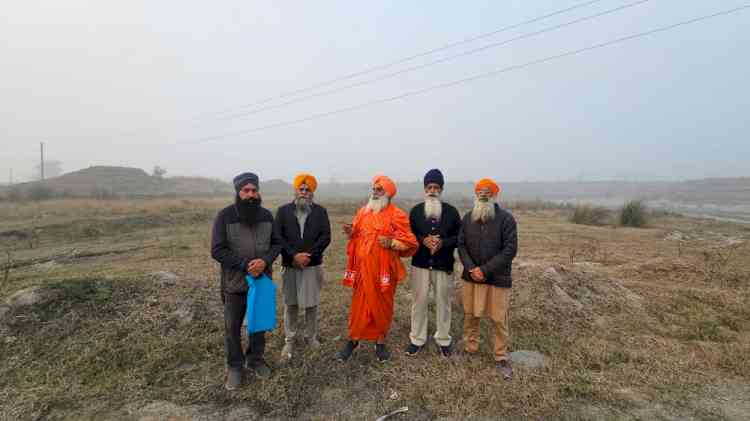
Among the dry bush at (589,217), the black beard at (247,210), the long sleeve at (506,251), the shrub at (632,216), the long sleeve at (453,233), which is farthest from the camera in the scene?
the dry bush at (589,217)

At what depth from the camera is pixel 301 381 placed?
372 cm

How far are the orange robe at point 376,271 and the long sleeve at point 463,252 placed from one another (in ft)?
1.66

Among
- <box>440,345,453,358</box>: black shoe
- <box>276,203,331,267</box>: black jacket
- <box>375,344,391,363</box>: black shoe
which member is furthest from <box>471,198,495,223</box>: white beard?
<box>375,344,391,363</box>: black shoe

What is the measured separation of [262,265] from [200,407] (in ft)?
4.54

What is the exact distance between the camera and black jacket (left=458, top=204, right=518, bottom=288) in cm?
388

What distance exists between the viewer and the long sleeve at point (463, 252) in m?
4.03

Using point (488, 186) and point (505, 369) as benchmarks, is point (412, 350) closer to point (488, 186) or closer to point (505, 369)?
point (505, 369)

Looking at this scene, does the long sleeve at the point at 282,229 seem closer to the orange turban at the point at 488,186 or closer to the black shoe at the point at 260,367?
the black shoe at the point at 260,367

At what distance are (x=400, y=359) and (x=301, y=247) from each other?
1.71 m

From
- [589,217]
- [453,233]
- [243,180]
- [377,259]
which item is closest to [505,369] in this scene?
[453,233]

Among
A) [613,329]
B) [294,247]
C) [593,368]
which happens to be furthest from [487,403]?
[613,329]

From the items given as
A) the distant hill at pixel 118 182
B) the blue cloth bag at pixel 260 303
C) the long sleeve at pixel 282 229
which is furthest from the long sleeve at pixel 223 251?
the distant hill at pixel 118 182

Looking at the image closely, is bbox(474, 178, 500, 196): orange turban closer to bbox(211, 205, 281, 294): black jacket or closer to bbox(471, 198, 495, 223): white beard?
bbox(471, 198, 495, 223): white beard

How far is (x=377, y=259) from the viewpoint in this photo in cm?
395
